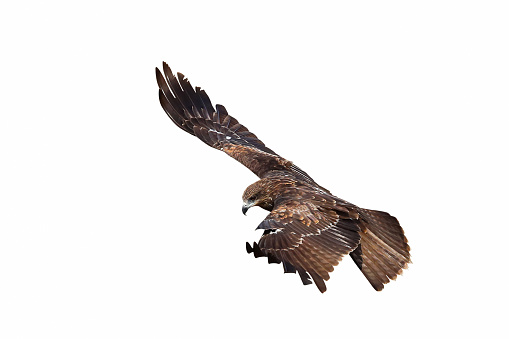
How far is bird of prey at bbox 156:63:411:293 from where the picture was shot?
28.3ft

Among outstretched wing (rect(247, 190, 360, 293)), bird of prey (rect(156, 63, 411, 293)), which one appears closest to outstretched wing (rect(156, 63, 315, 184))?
bird of prey (rect(156, 63, 411, 293))

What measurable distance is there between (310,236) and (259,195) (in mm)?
1485

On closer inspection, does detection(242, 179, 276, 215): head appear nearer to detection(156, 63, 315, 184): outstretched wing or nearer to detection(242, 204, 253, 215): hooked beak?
detection(242, 204, 253, 215): hooked beak

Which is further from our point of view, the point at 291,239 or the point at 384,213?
the point at 384,213

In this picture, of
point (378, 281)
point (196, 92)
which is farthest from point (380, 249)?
point (196, 92)

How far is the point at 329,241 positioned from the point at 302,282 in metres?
0.71

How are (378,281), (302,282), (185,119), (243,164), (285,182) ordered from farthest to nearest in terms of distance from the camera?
(185,119) < (243,164) < (285,182) < (378,281) < (302,282)

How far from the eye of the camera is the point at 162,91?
12164 mm

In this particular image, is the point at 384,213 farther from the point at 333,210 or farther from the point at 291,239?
the point at 291,239

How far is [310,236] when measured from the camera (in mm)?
8875

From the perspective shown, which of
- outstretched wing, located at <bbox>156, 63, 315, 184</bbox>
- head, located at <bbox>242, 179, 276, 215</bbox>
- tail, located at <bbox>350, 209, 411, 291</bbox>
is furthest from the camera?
outstretched wing, located at <bbox>156, 63, 315, 184</bbox>

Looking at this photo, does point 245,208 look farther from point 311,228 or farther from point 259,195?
point 311,228

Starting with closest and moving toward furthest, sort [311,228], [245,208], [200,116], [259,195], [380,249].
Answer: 1. [311,228]
2. [380,249]
3. [259,195]
4. [245,208]
5. [200,116]

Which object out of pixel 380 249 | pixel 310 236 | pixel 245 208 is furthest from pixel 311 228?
pixel 245 208
